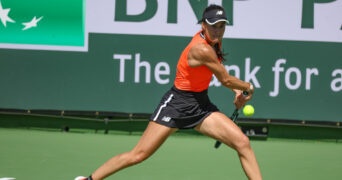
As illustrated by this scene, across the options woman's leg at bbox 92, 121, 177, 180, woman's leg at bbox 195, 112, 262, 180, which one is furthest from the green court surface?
woman's leg at bbox 195, 112, 262, 180

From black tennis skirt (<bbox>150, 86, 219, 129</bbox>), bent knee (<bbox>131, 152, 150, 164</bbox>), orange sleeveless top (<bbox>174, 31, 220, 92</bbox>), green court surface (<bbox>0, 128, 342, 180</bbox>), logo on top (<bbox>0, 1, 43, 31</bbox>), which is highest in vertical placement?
logo on top (<bbox>0, 1, 43, 31</bbox>)

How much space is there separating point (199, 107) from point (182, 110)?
0.14m

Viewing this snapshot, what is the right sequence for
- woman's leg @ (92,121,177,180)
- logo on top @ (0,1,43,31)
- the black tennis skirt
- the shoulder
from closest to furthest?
the shoulder < woman's leg @ (92,121,177,180) < the black tennis skirt < logo on top @ (0,1,43,31)

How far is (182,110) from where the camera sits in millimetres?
5398

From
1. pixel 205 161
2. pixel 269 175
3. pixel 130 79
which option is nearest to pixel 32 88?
pixel 130 79

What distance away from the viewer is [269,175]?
6.81m

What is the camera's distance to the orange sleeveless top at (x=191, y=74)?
529 cm

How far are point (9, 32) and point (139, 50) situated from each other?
1713 millimetres

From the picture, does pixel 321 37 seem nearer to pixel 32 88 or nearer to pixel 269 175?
pixel 269 175

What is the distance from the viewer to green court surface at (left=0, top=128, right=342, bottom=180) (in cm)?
675

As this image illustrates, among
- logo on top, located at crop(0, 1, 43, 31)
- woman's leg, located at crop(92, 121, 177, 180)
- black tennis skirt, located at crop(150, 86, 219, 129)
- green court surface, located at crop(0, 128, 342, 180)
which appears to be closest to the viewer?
woman's leg, located at crop(92, 121, 177, 180)

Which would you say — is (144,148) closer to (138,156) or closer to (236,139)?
(138,156)

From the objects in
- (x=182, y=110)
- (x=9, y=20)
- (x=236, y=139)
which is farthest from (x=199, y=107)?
(x=9, y=20)

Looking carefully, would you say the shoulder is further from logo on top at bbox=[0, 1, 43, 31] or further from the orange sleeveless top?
logo on top at bbox=[0, 1, 43, 31]
